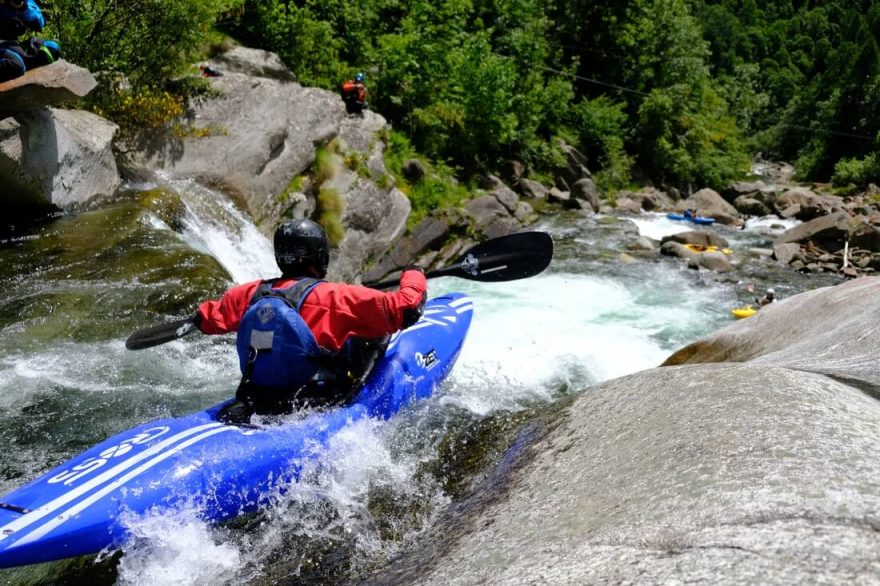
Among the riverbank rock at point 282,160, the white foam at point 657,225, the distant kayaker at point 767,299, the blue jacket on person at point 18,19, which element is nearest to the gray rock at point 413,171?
the riverbank rock at point 282,160

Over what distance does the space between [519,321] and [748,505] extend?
569cm

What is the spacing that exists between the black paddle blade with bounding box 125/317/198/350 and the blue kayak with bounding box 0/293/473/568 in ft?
1.97

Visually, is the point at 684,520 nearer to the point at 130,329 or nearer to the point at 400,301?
the point at 400,301

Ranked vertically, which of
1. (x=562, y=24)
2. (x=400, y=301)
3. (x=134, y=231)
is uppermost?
(x=562, y=24)

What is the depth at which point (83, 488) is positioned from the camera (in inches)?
94.4

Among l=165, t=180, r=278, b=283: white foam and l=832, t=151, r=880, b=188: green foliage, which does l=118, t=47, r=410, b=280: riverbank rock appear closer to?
l=165, t=180, r=278, b=283: white foam

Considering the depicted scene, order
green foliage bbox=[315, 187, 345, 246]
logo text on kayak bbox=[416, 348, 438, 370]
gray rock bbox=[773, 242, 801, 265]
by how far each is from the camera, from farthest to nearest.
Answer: gray rock bbox=[773, 242, 801, 265], green foliage bbox=[315, 187, 345, 246], logo text on kayak bbox=[416, 348, 438, 370]

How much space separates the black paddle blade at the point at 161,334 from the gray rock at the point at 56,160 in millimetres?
3232

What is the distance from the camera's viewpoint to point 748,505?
1639 millimetres

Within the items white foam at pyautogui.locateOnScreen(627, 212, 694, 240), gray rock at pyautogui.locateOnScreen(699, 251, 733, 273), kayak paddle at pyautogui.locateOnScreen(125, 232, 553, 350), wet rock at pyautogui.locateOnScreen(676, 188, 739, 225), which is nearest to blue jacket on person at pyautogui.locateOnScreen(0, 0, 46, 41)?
kayak paddle at pyautogui.locateOnScreen(125, 232, 553, 350)

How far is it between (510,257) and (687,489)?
2.60 meters

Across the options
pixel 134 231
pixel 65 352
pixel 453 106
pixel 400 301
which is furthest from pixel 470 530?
pixel 453 106

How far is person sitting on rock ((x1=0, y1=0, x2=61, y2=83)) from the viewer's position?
18.0 ft

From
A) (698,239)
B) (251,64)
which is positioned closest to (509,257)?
(251,64)
